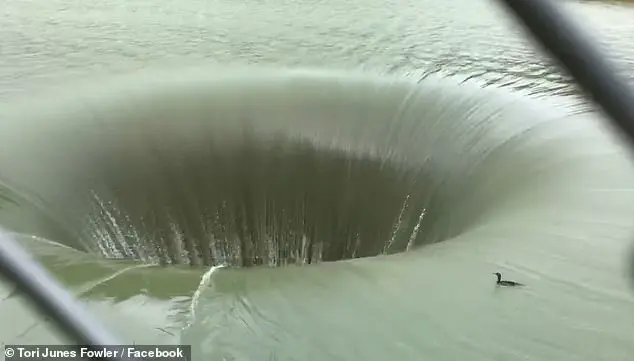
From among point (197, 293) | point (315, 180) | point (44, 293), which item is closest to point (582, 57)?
point (44, 293)

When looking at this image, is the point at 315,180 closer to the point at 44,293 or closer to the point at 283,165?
the point at 283,165

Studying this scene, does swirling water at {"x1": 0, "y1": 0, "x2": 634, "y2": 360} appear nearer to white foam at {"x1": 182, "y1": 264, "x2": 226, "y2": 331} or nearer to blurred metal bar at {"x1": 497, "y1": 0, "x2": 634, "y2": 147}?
white foam at {"x1": 182, "y1": 264, "x2": 226, "y2": 331}

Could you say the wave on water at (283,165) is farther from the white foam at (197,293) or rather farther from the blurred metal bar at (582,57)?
the blurred metal bar at (582,57)

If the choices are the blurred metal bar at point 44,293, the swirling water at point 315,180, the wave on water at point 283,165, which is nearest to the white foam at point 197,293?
the swirling water at point 315,180

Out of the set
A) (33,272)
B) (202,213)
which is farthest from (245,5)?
(33,272)

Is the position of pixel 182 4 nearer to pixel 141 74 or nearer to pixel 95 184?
pixel 141 74

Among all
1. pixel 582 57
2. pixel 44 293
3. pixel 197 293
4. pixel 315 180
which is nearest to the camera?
pixel 582 57
